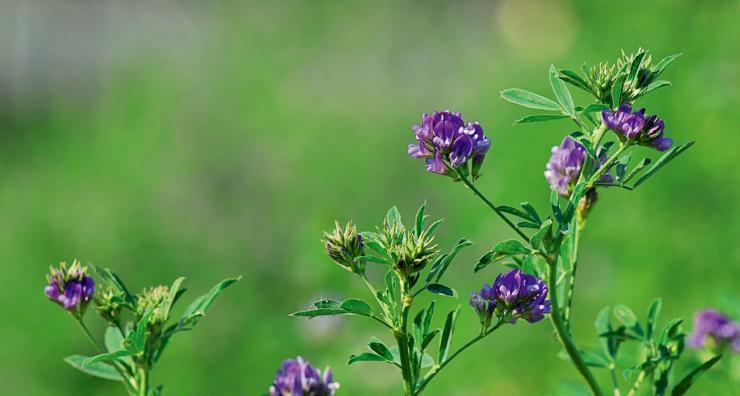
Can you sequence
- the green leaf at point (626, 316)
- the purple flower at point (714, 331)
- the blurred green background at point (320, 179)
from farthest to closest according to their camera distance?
the blurred green background at point (320, 179), the purple flower at point (714, 331), the green leaf at point (626, 316)

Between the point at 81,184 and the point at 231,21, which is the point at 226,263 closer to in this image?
the point at 81,184

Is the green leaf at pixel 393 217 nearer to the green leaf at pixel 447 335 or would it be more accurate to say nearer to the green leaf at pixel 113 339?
the green leaf at pixel 447 335

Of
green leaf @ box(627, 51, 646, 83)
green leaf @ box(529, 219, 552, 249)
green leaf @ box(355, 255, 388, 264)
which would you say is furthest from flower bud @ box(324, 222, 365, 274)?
green leaf @ box(627, 51, 646, 83)

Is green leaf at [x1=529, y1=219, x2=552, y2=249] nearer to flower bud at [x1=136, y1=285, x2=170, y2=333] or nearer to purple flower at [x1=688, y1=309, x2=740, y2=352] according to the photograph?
flower bud at [x1=136, y1=285, x2=170, y2=333]

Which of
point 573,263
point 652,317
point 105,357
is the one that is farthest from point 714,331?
point 105,357

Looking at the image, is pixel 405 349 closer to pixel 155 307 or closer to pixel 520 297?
pixel 520 297

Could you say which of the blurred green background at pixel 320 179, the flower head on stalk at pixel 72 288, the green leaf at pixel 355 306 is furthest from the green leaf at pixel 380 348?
the blurred green background at pixel 320 179
